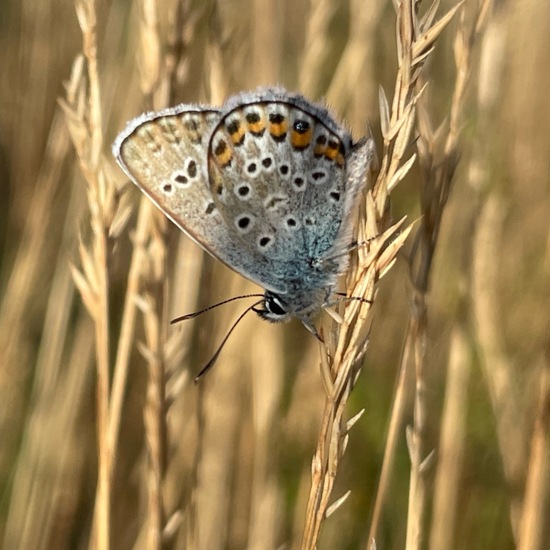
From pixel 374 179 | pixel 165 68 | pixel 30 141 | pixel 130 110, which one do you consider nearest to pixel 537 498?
pixel 374 179

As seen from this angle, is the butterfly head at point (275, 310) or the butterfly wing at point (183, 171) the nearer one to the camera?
the butterfly wing at point (183, 171)

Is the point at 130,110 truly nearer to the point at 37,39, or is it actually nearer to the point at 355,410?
the point at 37,39

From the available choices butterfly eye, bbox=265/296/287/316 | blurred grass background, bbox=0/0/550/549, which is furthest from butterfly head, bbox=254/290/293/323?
blurred grass background, bbox=0/0/550/549

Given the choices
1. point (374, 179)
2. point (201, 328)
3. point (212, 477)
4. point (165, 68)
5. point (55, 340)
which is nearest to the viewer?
point (374, 179)

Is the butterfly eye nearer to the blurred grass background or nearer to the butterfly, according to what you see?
the butterfly

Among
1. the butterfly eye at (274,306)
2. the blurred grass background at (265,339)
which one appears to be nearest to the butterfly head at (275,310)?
the butterfly eye at (274,306)

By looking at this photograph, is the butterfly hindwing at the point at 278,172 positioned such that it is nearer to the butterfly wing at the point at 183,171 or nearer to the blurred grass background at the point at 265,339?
the butterfly wing at the point at 183,171
